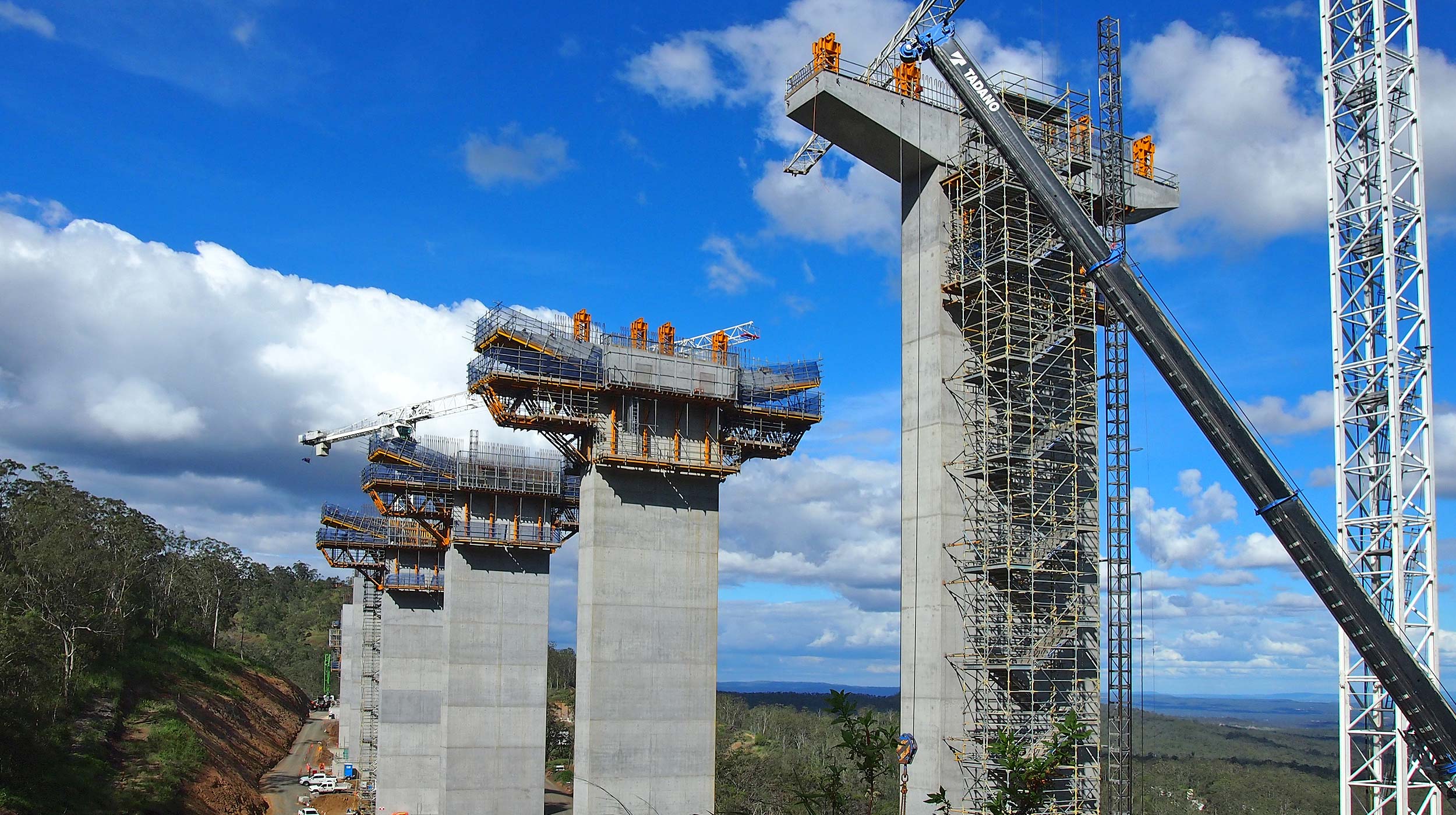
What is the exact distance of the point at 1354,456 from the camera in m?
32.6

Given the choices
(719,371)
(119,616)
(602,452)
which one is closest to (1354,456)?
(719,371)

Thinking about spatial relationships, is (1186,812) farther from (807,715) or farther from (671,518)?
(671,518)

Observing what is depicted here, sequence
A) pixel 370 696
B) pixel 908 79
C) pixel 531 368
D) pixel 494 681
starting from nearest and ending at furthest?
pixel 908 79
pixel 531 368
pixel 494 681
pixel 370 696

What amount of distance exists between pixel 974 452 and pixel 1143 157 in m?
13.7

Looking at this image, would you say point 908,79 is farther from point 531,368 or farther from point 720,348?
point 531,368

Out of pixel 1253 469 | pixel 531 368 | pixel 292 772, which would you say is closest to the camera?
pixel 1253 469

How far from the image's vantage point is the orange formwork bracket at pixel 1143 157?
128 feet

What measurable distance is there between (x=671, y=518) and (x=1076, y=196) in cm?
1628

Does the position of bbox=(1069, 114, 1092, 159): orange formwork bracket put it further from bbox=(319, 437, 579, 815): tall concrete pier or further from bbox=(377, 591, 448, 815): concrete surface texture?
bbox=(377, 591, 448, 815): concrete surface texture

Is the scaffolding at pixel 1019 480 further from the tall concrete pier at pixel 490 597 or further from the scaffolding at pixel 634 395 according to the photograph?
the tall concrete pier at pixel 490 597

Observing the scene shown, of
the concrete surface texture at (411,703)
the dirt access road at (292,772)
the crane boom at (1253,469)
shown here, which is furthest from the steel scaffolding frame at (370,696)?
the crane boom at (1253,469)

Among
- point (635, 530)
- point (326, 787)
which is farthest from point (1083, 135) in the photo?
point (326, 787)

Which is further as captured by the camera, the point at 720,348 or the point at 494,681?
the point at 494,681

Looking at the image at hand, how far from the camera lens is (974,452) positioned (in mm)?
32438
